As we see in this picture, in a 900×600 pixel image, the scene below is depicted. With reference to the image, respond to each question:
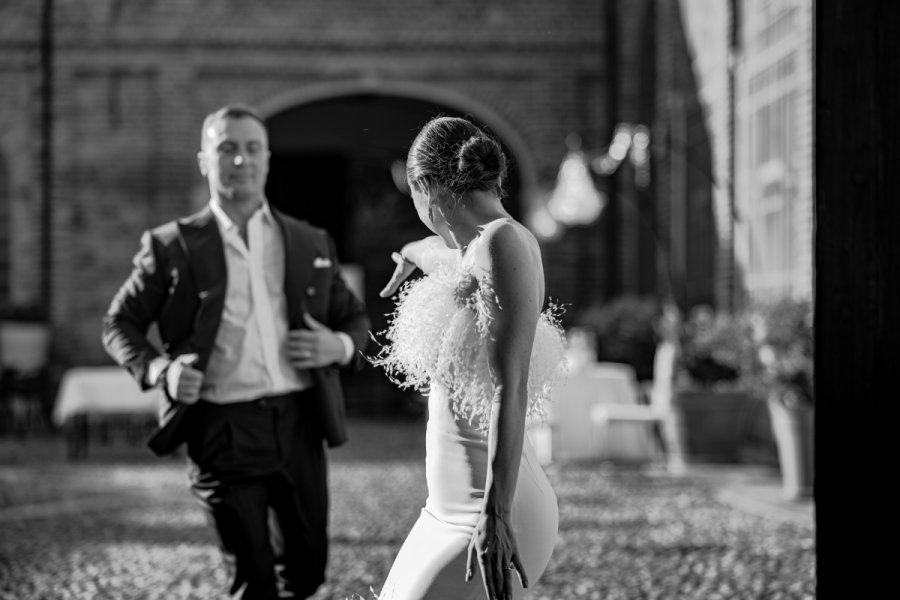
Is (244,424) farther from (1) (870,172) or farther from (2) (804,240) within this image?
(2) (804,240)

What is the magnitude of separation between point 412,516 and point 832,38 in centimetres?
580

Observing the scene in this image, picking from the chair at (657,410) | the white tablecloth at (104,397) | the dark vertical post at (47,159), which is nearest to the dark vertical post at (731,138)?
the chair at (657,410)

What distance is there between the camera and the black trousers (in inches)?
164

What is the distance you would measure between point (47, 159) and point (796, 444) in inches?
439

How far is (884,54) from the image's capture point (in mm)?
2828

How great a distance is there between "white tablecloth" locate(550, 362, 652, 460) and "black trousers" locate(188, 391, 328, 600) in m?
7.48

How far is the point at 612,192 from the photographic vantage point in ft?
56.0

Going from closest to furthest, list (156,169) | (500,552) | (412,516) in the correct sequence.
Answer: (500,552)
(412,516)
(156,169)

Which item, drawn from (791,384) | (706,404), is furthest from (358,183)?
(791,384)

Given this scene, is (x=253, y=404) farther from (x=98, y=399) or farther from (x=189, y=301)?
(x=98, y=399)

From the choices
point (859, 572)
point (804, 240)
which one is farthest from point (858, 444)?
point (804, 240)

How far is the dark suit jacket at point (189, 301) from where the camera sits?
419 cm

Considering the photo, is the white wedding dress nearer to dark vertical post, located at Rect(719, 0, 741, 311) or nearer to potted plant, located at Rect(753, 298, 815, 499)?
potted plant, located at Rect(753, 298, 815, 499)

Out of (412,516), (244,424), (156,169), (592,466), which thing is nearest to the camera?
(244,424)
